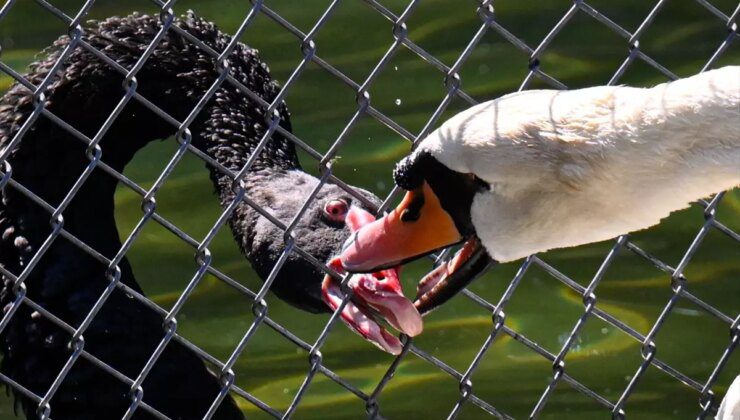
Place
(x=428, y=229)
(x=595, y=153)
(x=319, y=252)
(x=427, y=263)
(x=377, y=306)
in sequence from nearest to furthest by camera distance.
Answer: (x=595, y=153) < (x=428, y=229) < (x=377, y=306) < (x=319, y=252) < (x=427, y=263)

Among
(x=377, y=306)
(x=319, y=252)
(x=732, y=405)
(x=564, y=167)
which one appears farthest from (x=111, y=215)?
(x=732, y=405)

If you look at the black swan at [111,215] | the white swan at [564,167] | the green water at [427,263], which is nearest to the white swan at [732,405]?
the white swan at [564,167]

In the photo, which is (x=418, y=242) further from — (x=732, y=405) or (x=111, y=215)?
(x=111, y=215)

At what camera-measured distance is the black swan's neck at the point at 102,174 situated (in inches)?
160

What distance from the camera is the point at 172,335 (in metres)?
3.24

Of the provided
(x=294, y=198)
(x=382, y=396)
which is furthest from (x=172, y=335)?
(x=382, y=396)

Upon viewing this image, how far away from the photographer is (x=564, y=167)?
111 inches

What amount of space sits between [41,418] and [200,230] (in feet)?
9.27

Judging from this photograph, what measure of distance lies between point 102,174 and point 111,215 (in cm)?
14

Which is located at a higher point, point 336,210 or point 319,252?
point 336,210

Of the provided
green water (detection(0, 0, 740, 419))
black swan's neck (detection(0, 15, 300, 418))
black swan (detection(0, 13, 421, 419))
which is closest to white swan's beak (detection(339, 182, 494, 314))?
black swan (detection(0, 13, 421, 419))

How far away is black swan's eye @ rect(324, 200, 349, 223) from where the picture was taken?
4.02 metres

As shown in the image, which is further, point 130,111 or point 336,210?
point 130,111

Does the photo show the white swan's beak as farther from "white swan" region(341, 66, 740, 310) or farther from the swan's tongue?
the swan's tongue
